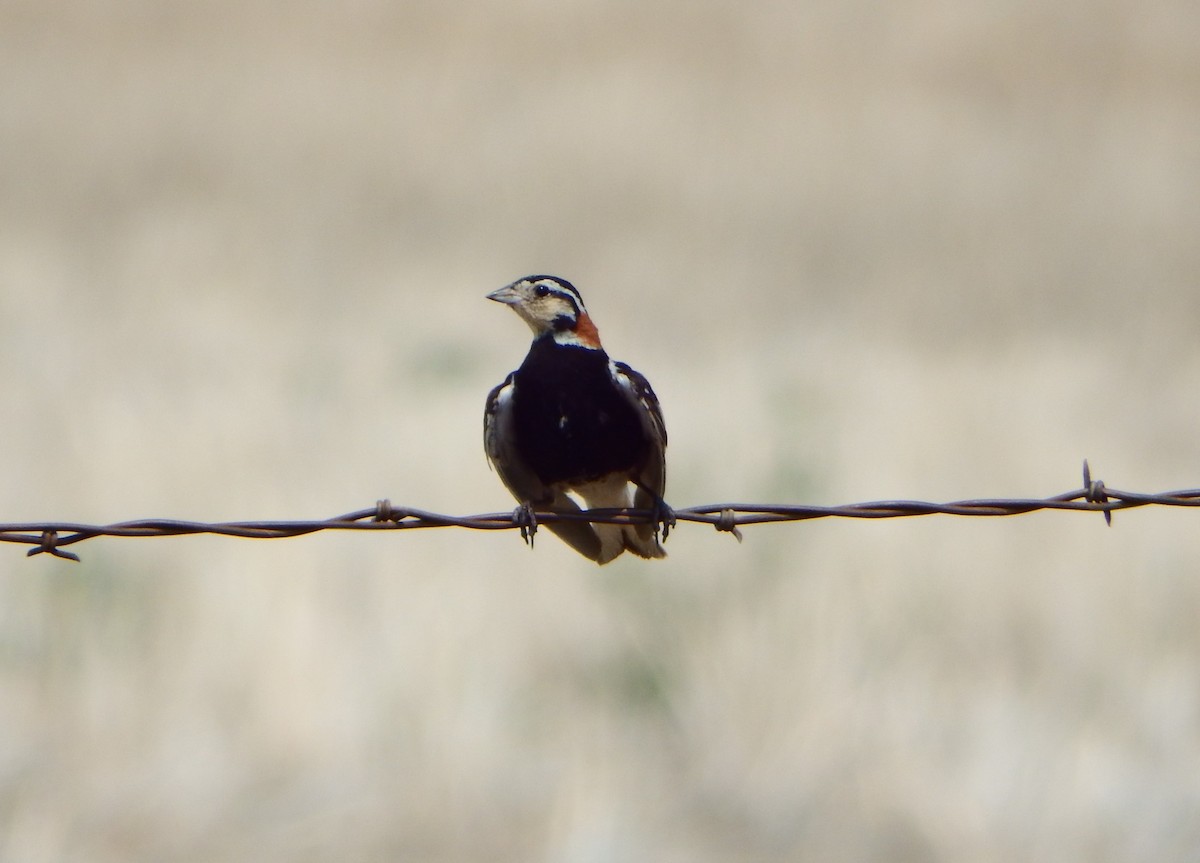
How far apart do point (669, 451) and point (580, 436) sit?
563cm

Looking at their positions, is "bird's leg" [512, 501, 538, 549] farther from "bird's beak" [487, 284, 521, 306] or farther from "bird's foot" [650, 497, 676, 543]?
"bird's beak" [487, 284, 521, 306]

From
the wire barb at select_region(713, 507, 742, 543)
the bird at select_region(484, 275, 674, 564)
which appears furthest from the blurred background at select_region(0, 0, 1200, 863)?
the wire barb at select_region(713, 507, 742, 543)

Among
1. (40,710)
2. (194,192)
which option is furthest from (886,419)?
(194,192)

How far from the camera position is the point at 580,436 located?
17.7ft

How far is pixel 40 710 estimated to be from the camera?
8.80 metres

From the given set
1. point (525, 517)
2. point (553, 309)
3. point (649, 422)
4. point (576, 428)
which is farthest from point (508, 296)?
point (525, 517)

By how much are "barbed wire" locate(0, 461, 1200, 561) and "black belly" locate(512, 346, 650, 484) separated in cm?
109

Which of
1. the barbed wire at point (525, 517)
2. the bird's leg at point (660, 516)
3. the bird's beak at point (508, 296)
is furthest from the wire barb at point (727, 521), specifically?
the bird's beak at point (508, 296)

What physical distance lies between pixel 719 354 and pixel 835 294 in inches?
90.8

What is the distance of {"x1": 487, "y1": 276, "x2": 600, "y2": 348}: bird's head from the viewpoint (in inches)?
228

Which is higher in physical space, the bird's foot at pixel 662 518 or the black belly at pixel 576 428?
the black belly at pixel 576 428

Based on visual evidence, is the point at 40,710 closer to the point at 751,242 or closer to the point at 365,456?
the point at 365,456

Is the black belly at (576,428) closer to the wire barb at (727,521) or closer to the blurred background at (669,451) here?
the wire barb at (727,521)

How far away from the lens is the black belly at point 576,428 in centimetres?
540
